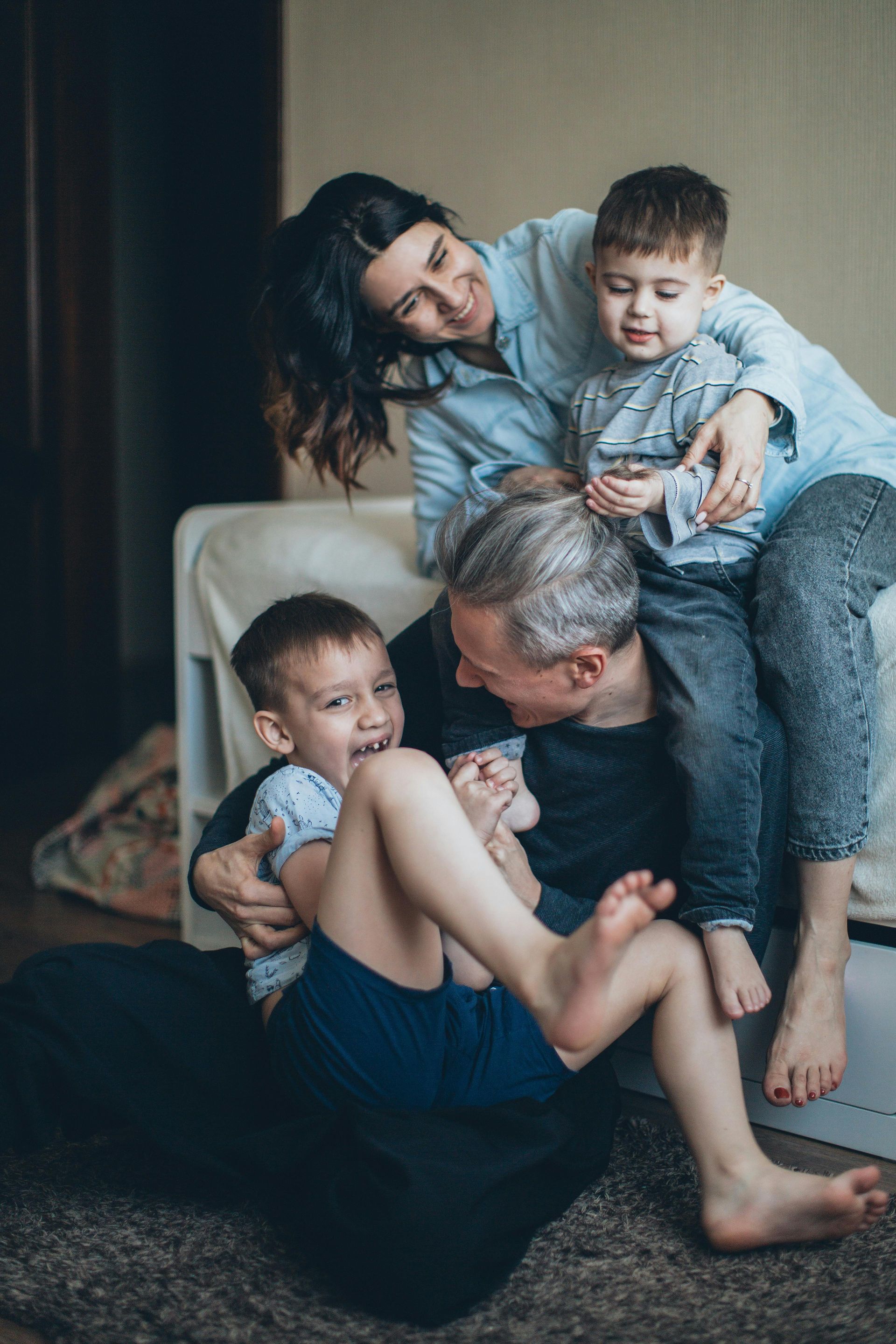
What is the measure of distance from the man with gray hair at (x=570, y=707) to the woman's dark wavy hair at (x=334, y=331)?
389 mm

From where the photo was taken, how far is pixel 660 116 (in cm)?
197

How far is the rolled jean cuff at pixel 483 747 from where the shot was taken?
1.12 m

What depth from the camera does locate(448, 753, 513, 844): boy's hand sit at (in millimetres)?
1035

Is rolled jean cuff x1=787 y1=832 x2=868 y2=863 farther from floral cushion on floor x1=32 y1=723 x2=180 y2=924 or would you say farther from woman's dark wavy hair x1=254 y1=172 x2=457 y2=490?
floral cushion on floor x1=32 y1=723 x2=180 y2=924

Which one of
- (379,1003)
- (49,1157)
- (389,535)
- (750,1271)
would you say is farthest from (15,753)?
(750,1271)

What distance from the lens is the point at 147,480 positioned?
349 cm

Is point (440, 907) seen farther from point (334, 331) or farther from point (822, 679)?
Result: point (334, 331)

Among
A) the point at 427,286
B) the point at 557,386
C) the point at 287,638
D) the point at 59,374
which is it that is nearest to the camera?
the point at 287,638

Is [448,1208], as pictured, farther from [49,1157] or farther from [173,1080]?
A: [49,1157]

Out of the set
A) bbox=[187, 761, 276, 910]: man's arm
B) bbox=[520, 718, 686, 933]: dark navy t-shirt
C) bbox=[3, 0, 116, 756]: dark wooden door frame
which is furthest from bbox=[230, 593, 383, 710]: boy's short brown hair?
bbox=[3, 0, 116, 756]: dark wooden door frame

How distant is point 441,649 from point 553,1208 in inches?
22.6

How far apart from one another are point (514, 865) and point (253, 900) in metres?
0.27

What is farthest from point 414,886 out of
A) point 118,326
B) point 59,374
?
point 118,326

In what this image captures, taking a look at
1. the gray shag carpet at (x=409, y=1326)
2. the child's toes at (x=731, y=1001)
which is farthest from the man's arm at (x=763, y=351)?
the gray shag carpet at (x=409, y=1326)
